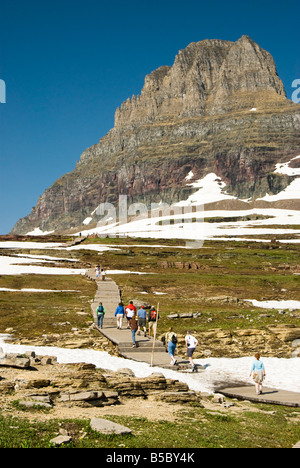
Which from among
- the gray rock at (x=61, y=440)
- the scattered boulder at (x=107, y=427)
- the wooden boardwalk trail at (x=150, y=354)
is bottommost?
the wooden boardwalk trail at (x=150, y=354)

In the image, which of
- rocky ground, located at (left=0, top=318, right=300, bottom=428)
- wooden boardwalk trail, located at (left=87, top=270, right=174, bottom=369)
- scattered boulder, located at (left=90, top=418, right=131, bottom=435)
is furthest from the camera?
wooden boardwalk trail, located at (left=87, top=270, right=174, bottom=369)

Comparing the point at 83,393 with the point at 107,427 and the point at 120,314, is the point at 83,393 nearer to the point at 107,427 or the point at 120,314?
the point at 107,427

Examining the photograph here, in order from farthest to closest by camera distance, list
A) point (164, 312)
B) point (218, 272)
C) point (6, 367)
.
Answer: point (218, 272) → point (164, 312) → point (6, 367)

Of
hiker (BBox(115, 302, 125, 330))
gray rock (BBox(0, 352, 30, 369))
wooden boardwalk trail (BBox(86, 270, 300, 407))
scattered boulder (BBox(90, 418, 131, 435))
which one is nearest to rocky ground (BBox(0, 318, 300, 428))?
gray rock (BBox(0, 352, 30, 369))

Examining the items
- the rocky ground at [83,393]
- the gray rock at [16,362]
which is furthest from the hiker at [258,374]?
the gray rock at [16,362]

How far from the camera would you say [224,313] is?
128ft

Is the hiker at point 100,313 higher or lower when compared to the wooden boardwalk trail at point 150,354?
higher

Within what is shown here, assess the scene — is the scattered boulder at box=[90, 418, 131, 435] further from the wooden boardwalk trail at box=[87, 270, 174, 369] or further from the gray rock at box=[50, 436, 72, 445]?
the wooden boardwalk trail at box=[87, 270, 174, 369]

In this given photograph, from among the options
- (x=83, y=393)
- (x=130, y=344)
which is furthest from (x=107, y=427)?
(x=130, y=344)

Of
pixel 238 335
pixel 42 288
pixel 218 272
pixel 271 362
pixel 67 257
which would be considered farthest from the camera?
pixel 67 257

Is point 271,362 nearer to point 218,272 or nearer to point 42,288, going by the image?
point 42,288

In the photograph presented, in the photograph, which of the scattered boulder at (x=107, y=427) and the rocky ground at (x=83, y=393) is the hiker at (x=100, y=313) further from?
the scattered boulder at (x=107, y=427)
